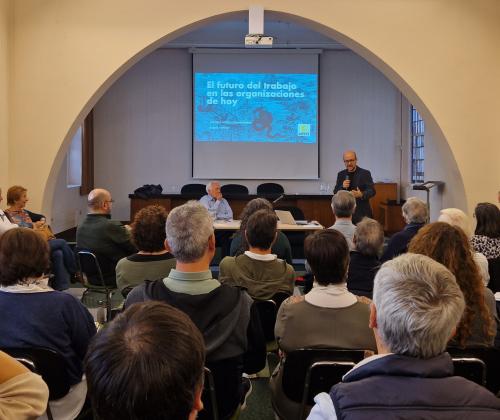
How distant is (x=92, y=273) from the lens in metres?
4.72

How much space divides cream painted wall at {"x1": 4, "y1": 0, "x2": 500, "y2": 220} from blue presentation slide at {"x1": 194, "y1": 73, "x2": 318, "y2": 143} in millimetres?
5347

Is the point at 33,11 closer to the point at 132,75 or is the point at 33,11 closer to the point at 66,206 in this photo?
the point at 66,206

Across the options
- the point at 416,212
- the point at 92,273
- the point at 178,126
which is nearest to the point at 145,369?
the point at 416,212

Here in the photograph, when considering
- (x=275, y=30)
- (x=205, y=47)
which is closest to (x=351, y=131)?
(x=275, y=30)

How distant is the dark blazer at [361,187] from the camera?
6.86 metres

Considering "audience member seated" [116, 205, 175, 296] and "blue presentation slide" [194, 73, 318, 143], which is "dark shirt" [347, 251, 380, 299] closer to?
"audience member seated" [116, 205, 175, 296]

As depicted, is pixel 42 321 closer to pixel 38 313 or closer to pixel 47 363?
pixel 38 313

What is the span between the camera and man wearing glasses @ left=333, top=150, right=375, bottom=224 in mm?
6848

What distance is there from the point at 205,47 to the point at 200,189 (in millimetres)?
2998

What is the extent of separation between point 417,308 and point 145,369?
2.31 ft

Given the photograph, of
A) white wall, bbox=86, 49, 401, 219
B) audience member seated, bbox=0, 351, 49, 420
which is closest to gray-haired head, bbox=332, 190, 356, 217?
audience member seated, bbox=0, 351, 49, 420

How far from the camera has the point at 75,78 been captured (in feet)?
20.7

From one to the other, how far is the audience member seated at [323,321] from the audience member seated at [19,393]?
4.33 feet

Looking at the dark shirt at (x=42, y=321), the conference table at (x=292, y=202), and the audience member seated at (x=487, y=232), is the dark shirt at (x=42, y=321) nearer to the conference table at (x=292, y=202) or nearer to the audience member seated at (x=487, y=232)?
the audience member seated at (x=487, y=232)
